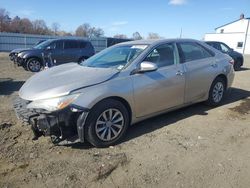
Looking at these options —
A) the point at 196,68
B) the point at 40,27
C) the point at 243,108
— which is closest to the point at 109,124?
the point at 196,68

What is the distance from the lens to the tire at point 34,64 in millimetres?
13966

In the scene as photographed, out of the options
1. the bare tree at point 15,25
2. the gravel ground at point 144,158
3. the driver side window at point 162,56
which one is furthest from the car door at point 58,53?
the bare tree at point 15,25

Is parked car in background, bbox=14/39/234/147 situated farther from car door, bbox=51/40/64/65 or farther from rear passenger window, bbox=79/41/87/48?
rear passenger window, bbox=79/41/87/48

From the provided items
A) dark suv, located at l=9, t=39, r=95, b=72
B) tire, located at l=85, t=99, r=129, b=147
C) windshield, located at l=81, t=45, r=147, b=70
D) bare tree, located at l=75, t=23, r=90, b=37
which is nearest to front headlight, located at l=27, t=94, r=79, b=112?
tire, located at l=85, t=99, r=129, b=147

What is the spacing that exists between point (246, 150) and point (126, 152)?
1892 millimetres

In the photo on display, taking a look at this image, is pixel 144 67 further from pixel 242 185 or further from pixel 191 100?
pixel 242 185

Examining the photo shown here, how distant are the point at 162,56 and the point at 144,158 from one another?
2106 millimetres

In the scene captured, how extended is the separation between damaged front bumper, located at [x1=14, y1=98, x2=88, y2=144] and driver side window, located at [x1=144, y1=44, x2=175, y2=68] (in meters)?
1.69

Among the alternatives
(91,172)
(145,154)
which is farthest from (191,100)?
(91,172)

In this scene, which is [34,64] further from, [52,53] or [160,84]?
[160,84]

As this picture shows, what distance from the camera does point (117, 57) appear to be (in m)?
5.31

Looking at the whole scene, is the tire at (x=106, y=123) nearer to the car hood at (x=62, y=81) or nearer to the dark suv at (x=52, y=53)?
the car hood at (x=62, y=81)

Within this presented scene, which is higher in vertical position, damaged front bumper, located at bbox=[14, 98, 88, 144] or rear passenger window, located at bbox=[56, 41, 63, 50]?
rear passenger window, located at bbox=[56, 41, 63, 50]

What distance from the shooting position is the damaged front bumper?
3.90 metres
